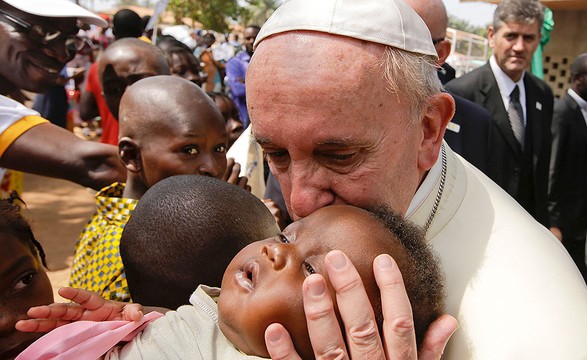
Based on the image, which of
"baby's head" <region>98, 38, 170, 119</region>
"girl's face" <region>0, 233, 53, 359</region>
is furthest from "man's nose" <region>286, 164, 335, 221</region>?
"baby's head" <region>98, 38, 170, 119</region>

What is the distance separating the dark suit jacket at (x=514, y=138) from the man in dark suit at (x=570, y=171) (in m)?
1.18

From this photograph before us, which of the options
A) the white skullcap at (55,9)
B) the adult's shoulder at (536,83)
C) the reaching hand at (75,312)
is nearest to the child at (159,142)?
the white skullcap at (55,9)

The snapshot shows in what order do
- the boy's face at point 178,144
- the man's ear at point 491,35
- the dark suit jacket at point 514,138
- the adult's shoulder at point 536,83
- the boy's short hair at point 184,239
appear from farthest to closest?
the man's ear at point 491,35 < the adult's shoulder at point 536,83 < the dark suit jacket at point 514,138 < the boy's face at point 178,144 < the boy's short hair at point 184,239

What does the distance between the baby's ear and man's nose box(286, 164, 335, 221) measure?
1.37 m

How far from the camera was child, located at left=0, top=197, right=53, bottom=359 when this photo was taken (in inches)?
69.2

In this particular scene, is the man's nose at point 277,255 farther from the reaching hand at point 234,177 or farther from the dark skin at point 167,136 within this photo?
the reaching hand at point 234,177

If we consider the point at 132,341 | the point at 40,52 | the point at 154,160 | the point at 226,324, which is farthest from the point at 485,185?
the point at 40,52

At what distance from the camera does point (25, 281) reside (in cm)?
188

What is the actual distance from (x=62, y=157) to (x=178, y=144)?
649mm

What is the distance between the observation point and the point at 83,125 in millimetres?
16750

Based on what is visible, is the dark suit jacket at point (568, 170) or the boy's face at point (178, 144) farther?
the dark suit jacket at point (568, 170)

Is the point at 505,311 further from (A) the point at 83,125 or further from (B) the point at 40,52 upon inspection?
(A) the point at 83,125

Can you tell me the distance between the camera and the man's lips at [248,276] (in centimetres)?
154

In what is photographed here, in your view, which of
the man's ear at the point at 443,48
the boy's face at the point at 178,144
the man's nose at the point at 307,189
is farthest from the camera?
the man's ear at the point at 443,48
